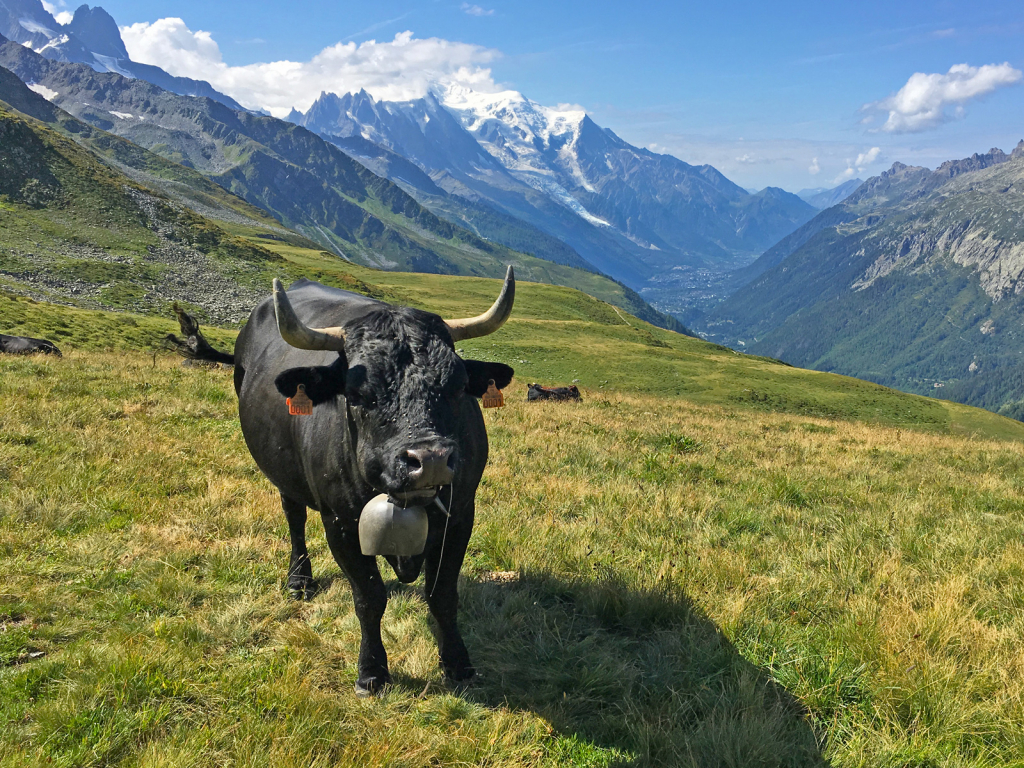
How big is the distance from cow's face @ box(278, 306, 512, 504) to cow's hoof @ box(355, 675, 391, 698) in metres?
1.72

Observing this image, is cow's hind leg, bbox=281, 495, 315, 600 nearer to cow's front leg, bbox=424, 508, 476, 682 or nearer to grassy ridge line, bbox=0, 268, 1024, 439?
cow's front leg, bbox=424, 508, 476, 682

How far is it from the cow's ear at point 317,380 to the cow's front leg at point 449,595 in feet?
4.95

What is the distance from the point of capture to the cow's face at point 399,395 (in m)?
Result: 3.89

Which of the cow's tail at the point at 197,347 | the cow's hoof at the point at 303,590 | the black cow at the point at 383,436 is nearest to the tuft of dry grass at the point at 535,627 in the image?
the cow's hoof at the point at 303,590

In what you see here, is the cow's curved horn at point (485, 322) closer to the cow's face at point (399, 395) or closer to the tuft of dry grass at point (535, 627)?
the cow's face at point (399, 395)

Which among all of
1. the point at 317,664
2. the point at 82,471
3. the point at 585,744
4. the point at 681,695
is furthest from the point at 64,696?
the point at 82,471

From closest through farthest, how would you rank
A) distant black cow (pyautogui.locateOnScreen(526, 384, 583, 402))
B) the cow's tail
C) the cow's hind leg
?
the cow's hind leg
the cow's tail
distant black cow (pyautogui.locateOnScreen(526, 384, 583, 402))

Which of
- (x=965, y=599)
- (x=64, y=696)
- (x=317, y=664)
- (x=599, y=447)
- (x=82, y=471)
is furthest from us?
(x=599, y=447)

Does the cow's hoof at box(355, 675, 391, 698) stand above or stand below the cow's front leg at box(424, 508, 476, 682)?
below

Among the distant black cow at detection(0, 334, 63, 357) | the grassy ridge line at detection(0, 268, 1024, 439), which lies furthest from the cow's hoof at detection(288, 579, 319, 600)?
the grassy ridge line at detection(0, 268, 1024, 439)

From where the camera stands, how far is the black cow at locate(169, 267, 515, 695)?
4.05 meters

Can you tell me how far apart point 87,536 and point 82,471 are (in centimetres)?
213

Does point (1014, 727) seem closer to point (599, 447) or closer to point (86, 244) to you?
point (599, 447)

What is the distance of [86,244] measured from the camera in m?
70.7
